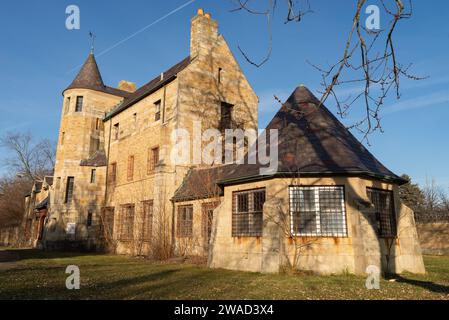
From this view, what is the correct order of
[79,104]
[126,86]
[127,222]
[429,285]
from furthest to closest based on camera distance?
[126,86] → [79,104] → [127,222] → [429,285]

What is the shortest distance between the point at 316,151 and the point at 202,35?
13.8 meters

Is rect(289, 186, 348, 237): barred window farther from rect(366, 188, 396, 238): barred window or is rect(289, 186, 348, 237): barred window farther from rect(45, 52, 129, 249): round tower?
rect(45, 52, 129, 249): round tower

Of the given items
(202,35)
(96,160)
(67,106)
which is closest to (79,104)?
(67,106)

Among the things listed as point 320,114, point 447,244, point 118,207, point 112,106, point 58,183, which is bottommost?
point 447,244

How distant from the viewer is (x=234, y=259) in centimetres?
1408

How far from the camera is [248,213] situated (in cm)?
1421

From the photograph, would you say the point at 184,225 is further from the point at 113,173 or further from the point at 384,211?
the point at 384,211

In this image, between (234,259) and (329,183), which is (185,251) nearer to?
(234,259)

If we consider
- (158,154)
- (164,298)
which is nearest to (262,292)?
(164,298)

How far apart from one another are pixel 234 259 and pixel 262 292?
18.4 feet

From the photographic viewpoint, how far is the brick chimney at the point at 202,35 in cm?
2351

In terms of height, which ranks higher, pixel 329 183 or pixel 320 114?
pixel 320 114

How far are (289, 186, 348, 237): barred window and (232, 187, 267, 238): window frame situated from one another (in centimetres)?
135

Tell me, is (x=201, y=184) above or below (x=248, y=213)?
above
